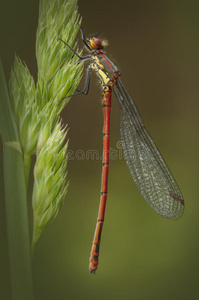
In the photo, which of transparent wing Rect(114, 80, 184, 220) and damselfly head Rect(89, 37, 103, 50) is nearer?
damselfly head Rect(89, 37, 103, 50)

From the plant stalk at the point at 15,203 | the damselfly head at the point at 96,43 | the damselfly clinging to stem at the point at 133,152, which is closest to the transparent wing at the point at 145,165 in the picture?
the damselfly clinging to stem at the point at 133,152

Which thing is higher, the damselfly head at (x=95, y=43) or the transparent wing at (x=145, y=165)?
the damselfly head at (x=95, y=43)

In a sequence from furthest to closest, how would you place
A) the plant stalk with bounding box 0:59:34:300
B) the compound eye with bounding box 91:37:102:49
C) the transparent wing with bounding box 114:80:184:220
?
the transparent wing with bounding box 114:80:184:220, the compound eye with bounding box 91:37:102:49, the plant stalk with bounding box 0:59:34:300

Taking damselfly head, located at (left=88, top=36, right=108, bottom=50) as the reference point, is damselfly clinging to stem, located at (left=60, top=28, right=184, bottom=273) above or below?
below

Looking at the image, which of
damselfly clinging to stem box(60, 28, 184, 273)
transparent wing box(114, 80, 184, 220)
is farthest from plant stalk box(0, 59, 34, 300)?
transparent wing box(114, 80, 184, 220)

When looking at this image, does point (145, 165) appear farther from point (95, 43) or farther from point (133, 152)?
point (95, 43)

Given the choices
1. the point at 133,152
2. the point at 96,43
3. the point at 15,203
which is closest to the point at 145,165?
the point at 133,152

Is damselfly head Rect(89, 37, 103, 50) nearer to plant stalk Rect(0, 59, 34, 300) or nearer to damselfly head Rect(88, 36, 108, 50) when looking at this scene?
damselfly head Rect(88, 36, 108, 50)

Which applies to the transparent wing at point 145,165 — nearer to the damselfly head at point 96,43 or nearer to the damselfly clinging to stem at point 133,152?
the damselfly clinging to stem at point 133,152
